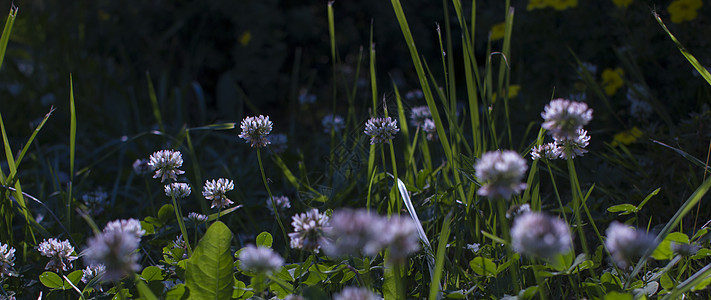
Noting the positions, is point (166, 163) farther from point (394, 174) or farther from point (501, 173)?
point (501, 173)

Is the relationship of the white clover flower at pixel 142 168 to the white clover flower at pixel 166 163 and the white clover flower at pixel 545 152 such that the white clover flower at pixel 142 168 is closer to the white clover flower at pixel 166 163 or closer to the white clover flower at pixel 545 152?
the white clover flower at pixel 166 163

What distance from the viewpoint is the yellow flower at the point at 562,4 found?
2.39 metres

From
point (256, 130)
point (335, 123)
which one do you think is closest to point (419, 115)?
point (335, 123)

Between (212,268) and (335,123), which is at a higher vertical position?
(335,123)

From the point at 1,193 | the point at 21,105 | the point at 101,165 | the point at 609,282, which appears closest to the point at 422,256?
the point at 609,282

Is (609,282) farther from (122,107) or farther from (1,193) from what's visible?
(122,107)

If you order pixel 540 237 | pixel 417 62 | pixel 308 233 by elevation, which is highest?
pixel 417 62

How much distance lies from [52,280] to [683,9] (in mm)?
2160

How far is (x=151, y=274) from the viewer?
3.99ft

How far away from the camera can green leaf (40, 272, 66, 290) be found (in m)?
1.21

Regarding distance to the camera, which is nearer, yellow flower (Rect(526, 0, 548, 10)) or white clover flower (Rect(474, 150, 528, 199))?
white clover flower (Rect(474, 150, 528, 199))

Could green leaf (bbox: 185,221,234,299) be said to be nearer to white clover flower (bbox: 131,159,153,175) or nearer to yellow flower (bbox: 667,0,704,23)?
white clover flower (bbox: 131,159,153,175)

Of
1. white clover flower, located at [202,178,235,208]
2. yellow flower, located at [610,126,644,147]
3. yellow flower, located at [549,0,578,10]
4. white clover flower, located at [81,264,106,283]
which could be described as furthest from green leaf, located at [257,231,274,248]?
yellow flower, located at [549,0,578,10]

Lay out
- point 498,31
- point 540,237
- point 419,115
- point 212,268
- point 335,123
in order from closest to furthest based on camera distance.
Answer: point 540,237
point 212,268
point 419,115
point 335,123
point 498,31
